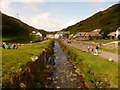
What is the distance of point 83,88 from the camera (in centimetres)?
1511

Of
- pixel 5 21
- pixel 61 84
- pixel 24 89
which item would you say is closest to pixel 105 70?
pixel 61 84

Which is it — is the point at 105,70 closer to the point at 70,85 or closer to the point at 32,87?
the point at 70,85

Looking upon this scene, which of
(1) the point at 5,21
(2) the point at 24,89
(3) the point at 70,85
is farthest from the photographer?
(1) the point at 5,21

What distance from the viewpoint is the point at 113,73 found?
1330 cm

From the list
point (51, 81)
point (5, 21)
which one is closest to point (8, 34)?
point (5, 21)

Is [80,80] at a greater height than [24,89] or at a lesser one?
lesser

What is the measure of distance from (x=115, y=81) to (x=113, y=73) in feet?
5.74

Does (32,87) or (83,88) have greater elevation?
(32,87)

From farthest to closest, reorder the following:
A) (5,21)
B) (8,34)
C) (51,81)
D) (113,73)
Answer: (5,21) < (8,34) < (51,81) < (113,73)

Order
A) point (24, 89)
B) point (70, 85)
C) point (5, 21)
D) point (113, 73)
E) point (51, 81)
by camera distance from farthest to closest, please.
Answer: point (5, 21) → point (51, 81) → point (70, 85) → point (113, 73) → point (24, 89)

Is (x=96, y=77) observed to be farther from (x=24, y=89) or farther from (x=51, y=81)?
(x=24, y=89)

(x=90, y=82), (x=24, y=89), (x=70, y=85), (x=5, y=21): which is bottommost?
(x=70, y=85)

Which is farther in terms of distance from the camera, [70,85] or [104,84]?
[70,85]

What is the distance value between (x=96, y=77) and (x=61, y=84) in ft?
16.8
